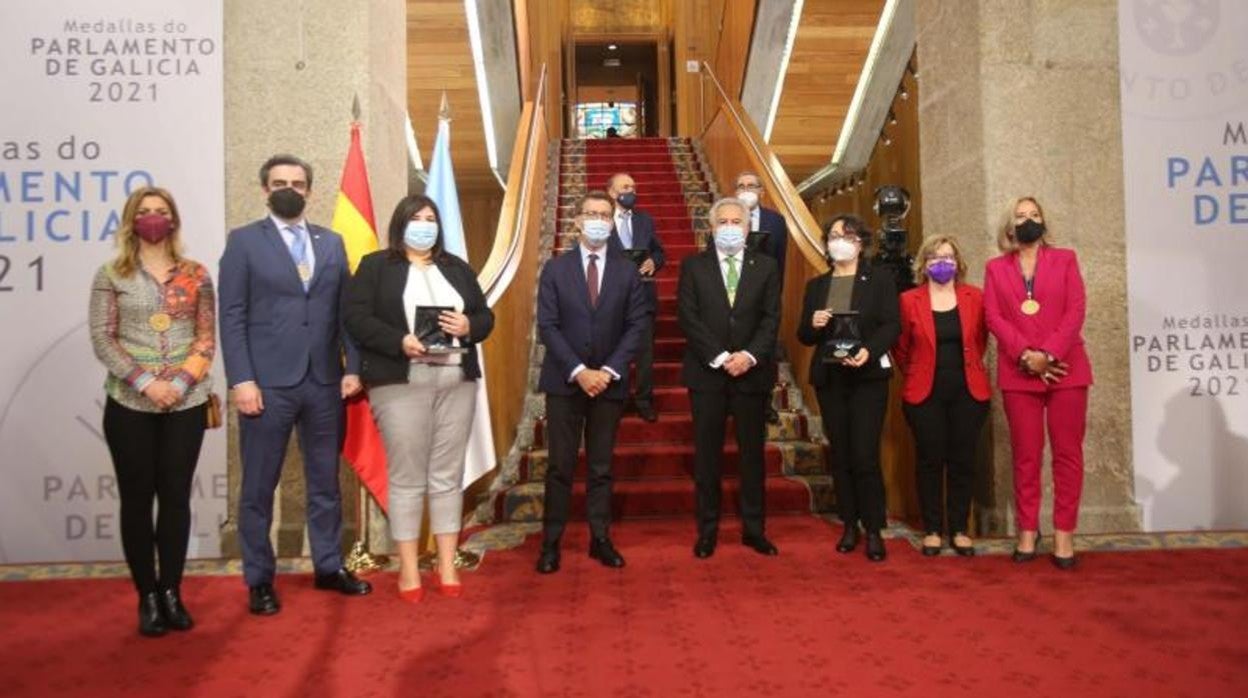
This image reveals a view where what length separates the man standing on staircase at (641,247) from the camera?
529 cm

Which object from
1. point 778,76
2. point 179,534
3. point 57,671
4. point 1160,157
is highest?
point 778,76

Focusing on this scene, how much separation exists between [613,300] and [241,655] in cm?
190

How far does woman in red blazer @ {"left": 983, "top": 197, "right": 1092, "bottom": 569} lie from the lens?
3846mm

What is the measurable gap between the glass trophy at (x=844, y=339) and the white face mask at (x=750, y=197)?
155 cm

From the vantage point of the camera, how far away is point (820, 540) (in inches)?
168

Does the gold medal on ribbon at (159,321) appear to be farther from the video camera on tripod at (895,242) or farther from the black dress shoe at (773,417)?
the black dress shoe at (773,417)

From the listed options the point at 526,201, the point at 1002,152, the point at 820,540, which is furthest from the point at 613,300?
the point at 526,201

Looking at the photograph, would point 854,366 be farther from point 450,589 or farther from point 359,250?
point 359,250

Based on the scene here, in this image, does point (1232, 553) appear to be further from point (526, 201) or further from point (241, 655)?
point (526, 201)

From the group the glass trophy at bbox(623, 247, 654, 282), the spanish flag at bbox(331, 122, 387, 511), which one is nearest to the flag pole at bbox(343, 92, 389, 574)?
the spanish flag at bbox(331, 122, 387, 511)

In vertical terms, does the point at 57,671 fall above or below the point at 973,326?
below

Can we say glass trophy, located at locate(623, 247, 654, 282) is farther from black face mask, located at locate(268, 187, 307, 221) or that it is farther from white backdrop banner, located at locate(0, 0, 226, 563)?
black face mask, located at locate(268, 187, 307, 221)

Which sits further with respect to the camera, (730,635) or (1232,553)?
(1232,553)

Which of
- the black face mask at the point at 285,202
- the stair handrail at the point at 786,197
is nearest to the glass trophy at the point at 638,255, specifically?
the stair handrail at the point at 786,197
